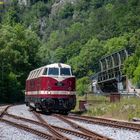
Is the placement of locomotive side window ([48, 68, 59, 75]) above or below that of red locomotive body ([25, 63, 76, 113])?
above

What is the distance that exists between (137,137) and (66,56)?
5590 inches

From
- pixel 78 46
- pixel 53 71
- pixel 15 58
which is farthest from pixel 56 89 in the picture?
pixel 78 46

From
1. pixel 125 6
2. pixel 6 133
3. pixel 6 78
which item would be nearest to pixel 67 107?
pixel 6 133

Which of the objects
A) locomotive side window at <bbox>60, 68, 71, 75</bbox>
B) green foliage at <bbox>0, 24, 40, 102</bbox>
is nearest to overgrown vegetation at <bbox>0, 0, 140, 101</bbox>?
green foliage at <bbox>0, 24, 40, 102</bbox>

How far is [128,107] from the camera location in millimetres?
30609

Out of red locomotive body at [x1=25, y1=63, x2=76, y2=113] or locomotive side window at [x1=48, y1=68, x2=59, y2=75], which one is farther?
locomotive side window at [x1=48, y1=68, x2=59, y2=75]

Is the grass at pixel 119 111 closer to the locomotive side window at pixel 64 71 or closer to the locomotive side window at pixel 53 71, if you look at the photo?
the locomotive side window at pixel 64 71

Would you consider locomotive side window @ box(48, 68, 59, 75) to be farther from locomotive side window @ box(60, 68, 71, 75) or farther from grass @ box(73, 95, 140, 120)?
grass @ box(73, 95, 140, 120)

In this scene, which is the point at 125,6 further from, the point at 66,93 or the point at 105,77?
the point at 66,93

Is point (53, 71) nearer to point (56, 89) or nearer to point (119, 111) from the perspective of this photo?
point (56, 89)

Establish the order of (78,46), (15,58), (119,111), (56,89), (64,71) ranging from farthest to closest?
(78,46) → (15,58) → (64,71) → (56,89) → (119,111)

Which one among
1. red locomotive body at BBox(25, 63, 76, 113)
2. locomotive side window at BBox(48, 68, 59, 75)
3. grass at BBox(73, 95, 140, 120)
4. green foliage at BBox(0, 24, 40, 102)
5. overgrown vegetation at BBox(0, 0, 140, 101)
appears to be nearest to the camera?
grass at BBox(73, 95, 140, 120)

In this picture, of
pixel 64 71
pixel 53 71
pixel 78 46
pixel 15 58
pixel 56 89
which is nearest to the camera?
pixel 56 89

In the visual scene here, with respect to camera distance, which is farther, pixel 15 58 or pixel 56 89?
pixel 15 58
